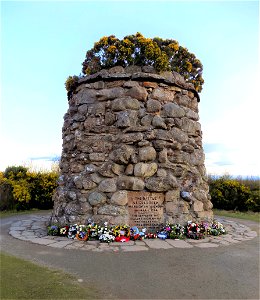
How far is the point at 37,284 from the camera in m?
2.91

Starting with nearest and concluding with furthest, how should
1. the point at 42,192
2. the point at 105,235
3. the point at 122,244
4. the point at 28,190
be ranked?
the point at 122,244 → the point at 105,235 → the point at 28,190 → the point at 42,192

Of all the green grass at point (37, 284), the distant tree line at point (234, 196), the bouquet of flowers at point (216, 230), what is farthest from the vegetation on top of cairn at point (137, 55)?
the distant tree line at point (234, 196)

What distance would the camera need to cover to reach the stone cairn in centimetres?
540

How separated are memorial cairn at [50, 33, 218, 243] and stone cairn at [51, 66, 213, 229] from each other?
0.06 feet

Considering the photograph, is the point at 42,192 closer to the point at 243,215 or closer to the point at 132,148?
the point at 132,148

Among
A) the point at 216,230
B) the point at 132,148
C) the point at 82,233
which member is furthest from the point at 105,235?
the point at 216,230

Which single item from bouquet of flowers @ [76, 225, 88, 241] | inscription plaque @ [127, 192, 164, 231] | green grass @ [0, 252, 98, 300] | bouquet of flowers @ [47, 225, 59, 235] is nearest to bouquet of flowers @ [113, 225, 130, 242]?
inscription plaque @ [127, 192, 164, 231]

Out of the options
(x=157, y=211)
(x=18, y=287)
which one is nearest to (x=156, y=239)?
(x=157, y=211)

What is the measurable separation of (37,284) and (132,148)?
3.17 metres

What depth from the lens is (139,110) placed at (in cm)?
573

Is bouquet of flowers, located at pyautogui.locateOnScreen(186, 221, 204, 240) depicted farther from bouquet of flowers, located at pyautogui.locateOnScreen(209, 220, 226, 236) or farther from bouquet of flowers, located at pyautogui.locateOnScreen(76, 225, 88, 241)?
bouquet of flowers, located at pyautogui.locateOnScreen(76, 225, 88, 241)

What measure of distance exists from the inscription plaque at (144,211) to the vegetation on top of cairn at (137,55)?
2736 mm

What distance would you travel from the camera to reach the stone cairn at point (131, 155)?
540 centimetres

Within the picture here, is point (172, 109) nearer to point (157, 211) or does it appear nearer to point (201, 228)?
point (157, 211)
